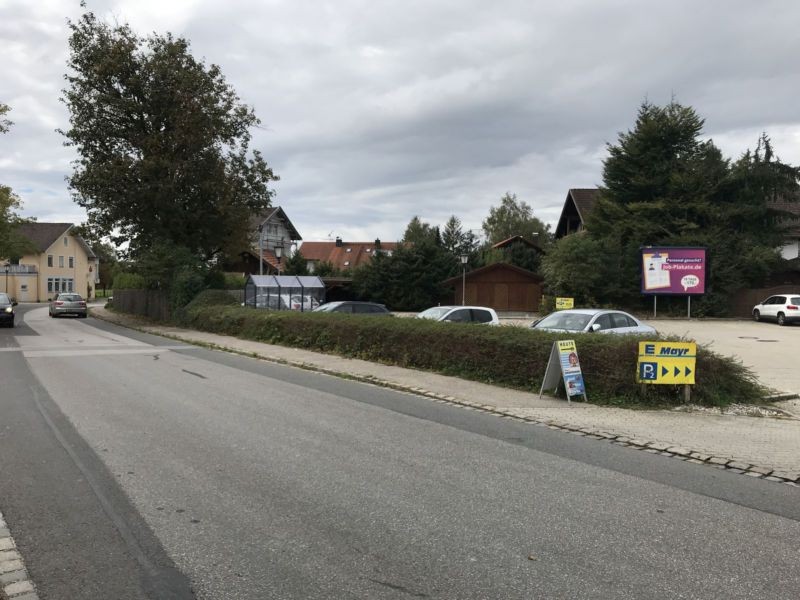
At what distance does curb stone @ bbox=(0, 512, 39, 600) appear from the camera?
346 centimetres

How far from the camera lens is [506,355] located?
11.7m

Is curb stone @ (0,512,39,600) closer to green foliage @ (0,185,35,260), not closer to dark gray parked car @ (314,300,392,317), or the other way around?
dark gray parked car @ (314,300,392,317)

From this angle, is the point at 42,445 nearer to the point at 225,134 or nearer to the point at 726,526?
the point at 726,526

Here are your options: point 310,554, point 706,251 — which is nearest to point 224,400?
point 310,554

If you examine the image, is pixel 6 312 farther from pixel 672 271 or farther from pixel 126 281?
pixel 672 271

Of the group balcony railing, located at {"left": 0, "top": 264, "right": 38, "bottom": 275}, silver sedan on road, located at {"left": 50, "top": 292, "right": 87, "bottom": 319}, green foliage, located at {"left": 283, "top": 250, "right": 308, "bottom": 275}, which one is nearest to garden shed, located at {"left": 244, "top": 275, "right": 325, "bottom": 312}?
silver sedan on road, located at {"left": 50, "top": 292, "right": 87, "bottom": 319}

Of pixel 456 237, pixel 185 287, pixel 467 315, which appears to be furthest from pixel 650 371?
pixel 456 237

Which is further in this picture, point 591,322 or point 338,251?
point 338,251

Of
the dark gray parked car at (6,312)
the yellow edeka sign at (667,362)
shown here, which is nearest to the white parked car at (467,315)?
the yellow edeka sign at (667,362)

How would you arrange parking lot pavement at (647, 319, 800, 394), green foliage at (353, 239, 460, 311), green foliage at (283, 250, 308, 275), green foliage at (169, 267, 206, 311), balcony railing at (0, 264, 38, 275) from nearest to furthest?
parking lot pavement at (647, 319, 800, 394) < green foliage at (169, 267, 206, 311) < green foliage at (353, 239, 460, 311) < green foliage at (283, 250, 308, 275) < balcony railing at (0, 264, 38, 275)

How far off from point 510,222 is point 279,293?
57.1 meters

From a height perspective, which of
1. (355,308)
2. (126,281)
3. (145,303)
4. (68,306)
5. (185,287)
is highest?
(126,281)

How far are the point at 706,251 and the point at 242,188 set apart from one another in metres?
28.9

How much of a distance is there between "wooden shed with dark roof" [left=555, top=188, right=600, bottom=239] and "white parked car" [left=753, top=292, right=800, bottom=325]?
17.0 m
